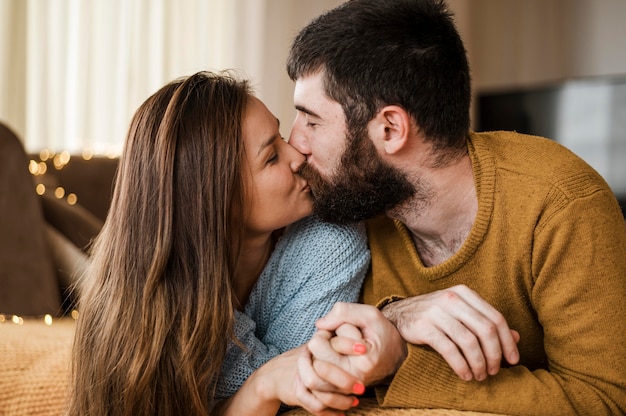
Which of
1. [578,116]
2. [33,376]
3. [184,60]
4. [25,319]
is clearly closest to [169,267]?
[33,376]

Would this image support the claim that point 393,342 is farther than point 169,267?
No

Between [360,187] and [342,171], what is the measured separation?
47 millimetres

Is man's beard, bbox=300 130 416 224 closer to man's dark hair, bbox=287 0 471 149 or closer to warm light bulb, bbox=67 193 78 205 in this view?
A: man's dark hair, bbox=287 0 471 149

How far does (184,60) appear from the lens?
13.8 feet

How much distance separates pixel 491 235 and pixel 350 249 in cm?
27

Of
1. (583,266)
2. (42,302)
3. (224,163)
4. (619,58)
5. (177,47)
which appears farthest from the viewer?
(619,58)

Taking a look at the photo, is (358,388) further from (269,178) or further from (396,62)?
(396,62)

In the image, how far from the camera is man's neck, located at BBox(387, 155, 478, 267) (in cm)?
145

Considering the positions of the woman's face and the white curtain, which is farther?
the white curtain

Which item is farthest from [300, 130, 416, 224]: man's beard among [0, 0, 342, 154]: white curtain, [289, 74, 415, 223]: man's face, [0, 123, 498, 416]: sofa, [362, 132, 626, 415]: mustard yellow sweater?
[0, 0, 342, 154]: white curtain

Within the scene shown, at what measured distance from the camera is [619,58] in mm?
4867

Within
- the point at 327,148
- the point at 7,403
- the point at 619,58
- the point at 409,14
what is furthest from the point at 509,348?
the point at 619,58

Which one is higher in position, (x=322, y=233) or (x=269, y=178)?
(x=269, y=178)

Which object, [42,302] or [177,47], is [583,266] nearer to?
[42,302]
